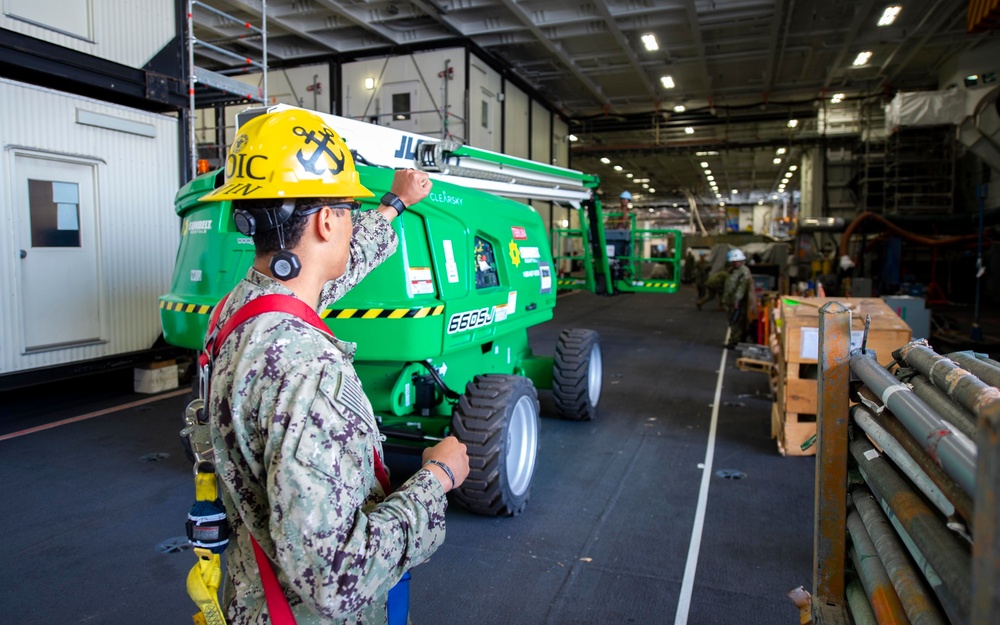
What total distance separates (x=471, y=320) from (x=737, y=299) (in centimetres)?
866

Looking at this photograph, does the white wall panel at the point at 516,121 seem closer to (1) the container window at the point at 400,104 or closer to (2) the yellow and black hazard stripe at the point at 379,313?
(1) the container window at the point at 400,104

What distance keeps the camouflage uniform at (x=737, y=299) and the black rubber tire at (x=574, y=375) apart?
5.91 meters

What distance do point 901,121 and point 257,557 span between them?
868 inches

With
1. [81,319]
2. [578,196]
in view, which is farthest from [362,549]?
[81,319]

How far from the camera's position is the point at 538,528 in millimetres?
4387

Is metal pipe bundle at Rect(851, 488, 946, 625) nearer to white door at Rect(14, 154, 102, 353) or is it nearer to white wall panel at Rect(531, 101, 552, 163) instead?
white door at Rect(14, 154, 102, 353)

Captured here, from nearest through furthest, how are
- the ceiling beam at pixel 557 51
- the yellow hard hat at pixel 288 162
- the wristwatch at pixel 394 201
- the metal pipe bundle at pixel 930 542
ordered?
the metal pipe bundle at pixel 930 542
the yellow hard hat at pixel 288 162
the wristwatch at pixel 394 201
the ceiling beam at pixel 557 51

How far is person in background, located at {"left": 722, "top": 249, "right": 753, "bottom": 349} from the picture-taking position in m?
11.9

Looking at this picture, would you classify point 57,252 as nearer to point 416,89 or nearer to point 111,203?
point 111,203

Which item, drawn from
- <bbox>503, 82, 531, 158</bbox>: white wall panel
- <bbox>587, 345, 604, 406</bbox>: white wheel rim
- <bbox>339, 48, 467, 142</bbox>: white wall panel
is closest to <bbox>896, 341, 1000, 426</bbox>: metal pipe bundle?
<bbox>587, 345, 604, 406</bbox>: white wheel rim

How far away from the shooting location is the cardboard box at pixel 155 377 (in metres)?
8.15

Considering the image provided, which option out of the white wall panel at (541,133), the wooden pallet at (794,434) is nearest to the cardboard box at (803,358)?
the wooden pallet at (794,434)

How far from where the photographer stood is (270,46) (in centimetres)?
1867

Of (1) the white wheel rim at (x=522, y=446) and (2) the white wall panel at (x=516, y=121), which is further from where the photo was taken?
(2) the white wall panel at (x=516, y=121)
